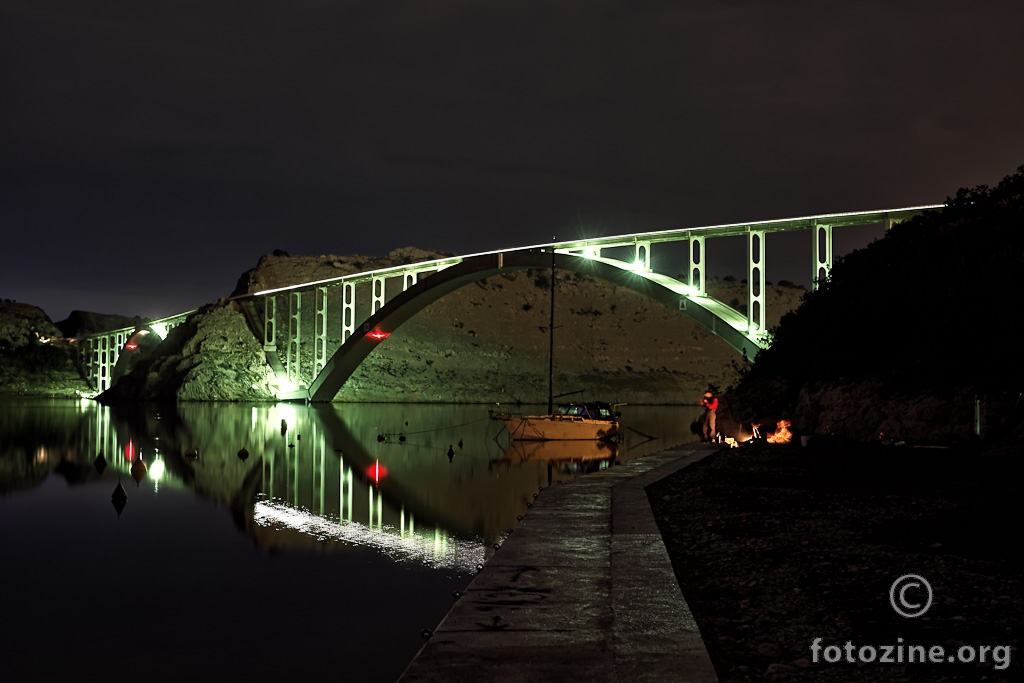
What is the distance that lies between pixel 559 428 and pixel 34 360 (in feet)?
316

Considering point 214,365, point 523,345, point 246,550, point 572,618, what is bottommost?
point 246,550

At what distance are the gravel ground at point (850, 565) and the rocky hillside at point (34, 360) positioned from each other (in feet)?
365

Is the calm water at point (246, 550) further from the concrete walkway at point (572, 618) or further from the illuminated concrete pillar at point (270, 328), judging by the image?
the illuminated concrete pillar at point (270, 328)

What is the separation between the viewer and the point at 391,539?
1627 cm

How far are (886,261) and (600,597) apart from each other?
94.3ft

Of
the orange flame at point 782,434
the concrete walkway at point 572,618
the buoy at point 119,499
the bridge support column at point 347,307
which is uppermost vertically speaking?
the bridge support column at point 347,307

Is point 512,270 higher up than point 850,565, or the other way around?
point 512,270

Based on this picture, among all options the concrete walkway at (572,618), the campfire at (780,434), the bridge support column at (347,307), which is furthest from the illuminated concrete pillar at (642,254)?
the concrete walkway at (572,618)

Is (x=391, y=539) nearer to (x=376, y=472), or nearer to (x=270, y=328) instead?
(x=376, y=472)

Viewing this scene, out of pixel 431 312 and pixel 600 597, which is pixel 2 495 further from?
pixel 431 312

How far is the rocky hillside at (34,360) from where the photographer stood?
113 m

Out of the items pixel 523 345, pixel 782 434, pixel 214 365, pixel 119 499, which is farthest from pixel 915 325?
pixel 523 345
